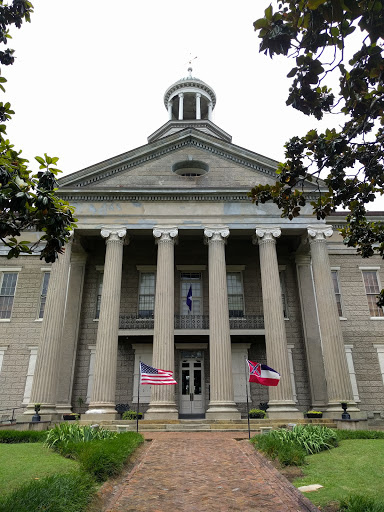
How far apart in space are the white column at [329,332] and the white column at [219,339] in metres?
4.38

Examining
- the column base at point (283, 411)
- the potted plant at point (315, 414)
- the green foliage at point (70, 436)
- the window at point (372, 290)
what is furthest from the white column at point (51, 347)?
the window at point (372, 290)

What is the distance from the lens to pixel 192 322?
22.5 m

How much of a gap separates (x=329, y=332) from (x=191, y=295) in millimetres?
7545

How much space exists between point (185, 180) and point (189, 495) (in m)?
17.5

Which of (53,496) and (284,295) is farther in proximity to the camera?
(284,295)

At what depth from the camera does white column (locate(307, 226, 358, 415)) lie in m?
A: 17.9

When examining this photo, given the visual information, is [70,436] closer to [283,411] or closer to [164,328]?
[164,328]

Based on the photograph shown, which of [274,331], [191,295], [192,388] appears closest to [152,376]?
[274,331]

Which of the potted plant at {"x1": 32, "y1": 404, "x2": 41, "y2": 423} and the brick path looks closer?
the brick path

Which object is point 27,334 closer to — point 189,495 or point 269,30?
point 189,495

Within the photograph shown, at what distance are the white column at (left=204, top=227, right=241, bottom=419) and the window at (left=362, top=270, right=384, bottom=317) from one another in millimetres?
9401


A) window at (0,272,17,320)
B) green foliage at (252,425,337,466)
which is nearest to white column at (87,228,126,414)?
window at (0,272,17,320)

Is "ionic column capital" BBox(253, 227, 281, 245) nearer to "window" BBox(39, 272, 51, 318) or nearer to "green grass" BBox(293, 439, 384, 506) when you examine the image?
"green grass" BBox(293, 439, 384, 506)

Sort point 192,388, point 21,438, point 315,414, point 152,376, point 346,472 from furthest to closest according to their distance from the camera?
point 192,388, point 315,414, point 152,376, point 21,438, point 346,472
